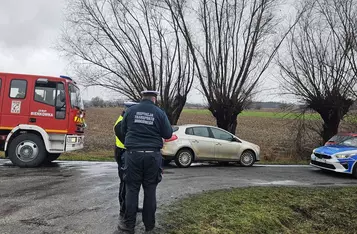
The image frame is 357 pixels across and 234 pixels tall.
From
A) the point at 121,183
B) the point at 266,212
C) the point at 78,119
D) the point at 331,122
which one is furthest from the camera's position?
the point at 331,122

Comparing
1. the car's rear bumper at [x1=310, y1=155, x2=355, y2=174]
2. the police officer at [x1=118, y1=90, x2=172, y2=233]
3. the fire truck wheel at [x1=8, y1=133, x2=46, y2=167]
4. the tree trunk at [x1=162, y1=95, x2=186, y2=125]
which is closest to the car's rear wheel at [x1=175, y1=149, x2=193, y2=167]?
the fire truck wheel at [x1=8, y1=133, x2=46, y2=167]

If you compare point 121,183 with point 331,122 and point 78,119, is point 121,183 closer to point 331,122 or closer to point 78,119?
point 78,119

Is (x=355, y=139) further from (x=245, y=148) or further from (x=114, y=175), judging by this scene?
(x=114, y=175)

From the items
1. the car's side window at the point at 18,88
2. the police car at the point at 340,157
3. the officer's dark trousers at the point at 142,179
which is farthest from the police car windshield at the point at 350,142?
the car's side window at the point at 18,88

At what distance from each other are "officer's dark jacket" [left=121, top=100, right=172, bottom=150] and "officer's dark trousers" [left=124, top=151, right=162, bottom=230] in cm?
12

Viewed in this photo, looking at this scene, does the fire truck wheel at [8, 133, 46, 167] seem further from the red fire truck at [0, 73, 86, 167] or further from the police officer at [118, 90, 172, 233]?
the police officer at [118, 90, 172, 233]

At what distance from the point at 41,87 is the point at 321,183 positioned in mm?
8507

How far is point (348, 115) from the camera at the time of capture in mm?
17750

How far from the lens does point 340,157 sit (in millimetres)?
11562

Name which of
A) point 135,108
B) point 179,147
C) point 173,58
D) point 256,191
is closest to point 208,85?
point 173,58

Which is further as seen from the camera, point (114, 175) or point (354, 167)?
point (354, 167)

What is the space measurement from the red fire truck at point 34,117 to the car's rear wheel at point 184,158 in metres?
3.51

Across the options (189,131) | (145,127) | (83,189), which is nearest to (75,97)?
(189,131)

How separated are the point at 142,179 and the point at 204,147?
7.80m
